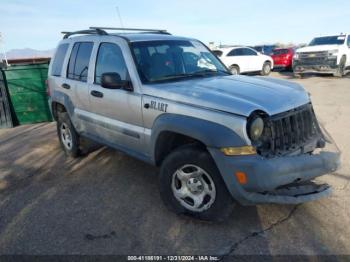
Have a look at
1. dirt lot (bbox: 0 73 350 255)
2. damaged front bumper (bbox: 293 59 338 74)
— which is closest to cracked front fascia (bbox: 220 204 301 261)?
dirt lot (bbox: 0 73 350 255)

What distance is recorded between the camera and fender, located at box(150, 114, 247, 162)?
9.95ft

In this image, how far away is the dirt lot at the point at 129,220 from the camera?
318 centimetres

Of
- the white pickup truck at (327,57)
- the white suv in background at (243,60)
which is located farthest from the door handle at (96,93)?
the white pickup truck at (327,57)

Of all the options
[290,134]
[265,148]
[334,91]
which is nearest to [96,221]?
[265,148]

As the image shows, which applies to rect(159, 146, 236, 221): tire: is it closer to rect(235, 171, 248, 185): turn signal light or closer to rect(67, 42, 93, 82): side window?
rect(235, 171, 248, 185): turn signal light

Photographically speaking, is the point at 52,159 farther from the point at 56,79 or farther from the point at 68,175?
the point at 56,79

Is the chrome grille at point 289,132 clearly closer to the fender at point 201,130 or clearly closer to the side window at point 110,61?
the fender at point 201,130

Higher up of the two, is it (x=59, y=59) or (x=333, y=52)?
(x=59, y=59)

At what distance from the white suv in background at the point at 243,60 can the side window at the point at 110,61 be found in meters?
13.0

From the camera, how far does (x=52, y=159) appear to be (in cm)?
595

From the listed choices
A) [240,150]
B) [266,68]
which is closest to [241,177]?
[240,150]

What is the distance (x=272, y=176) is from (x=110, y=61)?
258 centimetres

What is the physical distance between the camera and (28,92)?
928cm

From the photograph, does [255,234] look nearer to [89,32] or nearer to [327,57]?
[89,32]
